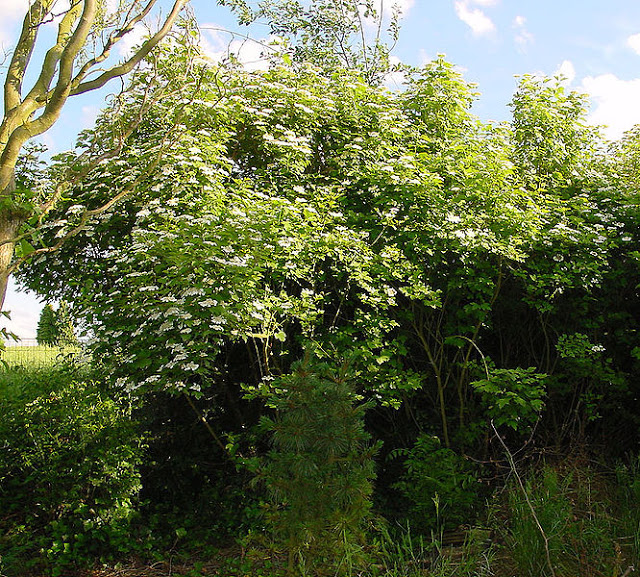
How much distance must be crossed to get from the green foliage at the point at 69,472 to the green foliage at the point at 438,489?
6.38 feet

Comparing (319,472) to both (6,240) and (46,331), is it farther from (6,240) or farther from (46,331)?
(46,331)

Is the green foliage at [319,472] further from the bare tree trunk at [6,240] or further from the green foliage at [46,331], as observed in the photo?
the green foliage at [46,331]

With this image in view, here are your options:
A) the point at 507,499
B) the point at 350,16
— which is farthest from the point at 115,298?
the point at 350,16

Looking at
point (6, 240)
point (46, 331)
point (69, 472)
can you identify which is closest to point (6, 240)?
point (6, 240)

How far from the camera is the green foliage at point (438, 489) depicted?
177 inches

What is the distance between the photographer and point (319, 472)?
117 inches

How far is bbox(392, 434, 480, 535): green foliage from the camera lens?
4.48 m

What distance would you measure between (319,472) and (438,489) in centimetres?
184

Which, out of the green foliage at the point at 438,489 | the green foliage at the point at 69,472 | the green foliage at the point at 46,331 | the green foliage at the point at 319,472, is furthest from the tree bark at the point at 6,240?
the green foliage at the point at 46,331

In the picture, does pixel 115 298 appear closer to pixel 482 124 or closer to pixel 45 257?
pixel 45 257

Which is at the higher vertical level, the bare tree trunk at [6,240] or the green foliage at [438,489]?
the bare tree trunk at [6,240]

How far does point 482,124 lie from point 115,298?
3.53m

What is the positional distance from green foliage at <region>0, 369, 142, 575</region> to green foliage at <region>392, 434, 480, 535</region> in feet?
6.38

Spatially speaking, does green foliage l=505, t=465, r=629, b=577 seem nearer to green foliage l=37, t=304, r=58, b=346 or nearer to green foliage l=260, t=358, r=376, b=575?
green foliage l=260, t=358, r=376, b=575
